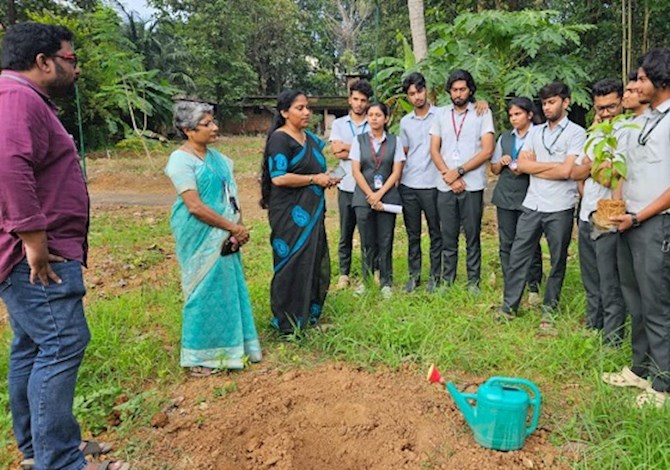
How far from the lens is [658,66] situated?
2.63 meters

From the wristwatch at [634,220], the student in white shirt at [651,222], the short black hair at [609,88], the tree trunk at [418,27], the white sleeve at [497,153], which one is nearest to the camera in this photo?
the student in white shirt at [651,222]

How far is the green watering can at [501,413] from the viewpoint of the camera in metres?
2.39

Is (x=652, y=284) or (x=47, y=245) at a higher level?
(x=47, y=245)

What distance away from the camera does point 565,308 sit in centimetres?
415

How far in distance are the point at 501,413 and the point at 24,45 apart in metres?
2.51

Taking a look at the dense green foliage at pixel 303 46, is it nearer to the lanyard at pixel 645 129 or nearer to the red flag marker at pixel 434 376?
the lanyard at pixel 645 129

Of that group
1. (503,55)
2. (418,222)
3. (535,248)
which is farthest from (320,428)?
(503,55)

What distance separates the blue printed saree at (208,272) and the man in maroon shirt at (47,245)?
88 centimetres

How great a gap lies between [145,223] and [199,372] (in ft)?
16.0

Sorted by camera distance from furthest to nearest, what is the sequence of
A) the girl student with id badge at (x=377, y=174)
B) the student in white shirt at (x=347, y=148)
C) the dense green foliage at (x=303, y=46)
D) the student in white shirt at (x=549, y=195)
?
the dense green foliage at (x=303, y=46), the student in white shirt at (x=347, y=148), the girl student with id badge at (x=377, y=174), the student in white shirt at (x=549, y=195)

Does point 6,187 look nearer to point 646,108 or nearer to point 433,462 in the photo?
point 433,462

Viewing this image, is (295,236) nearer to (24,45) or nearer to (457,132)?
(457,132)

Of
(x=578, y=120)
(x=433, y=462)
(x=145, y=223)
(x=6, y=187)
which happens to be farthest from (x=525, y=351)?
(x=578, y=120)

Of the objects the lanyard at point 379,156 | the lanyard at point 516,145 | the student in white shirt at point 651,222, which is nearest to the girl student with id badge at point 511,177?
the lanyard at point 516,145
